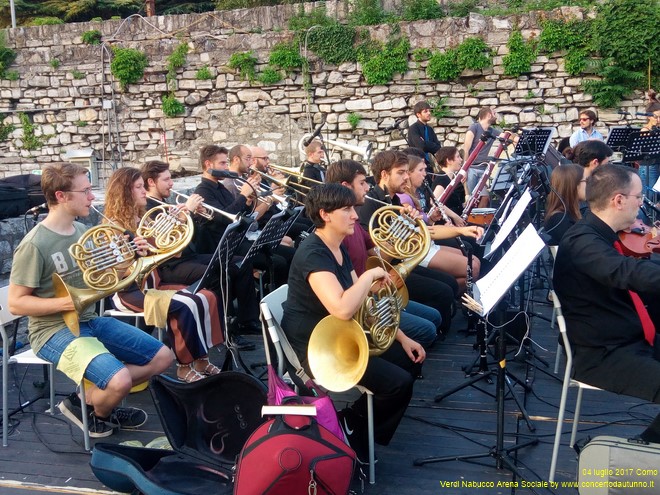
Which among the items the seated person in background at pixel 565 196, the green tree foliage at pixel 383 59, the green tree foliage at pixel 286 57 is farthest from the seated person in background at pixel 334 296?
the green tree foliage at pixel 286 57

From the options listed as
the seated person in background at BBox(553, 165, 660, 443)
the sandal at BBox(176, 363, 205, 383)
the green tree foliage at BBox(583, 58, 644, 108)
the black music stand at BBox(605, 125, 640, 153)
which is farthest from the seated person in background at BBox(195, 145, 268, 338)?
Result: the green tree foliage at BBox(583, 58, 644, 108)

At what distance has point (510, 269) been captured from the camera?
3051 millimetres

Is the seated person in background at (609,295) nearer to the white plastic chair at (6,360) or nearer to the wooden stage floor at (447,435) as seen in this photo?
the wooden stage floor at (447,435)

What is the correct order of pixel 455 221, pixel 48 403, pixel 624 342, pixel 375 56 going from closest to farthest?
pixel 624 342, pixel 48 403, pixel 455 221, pixel 375 56

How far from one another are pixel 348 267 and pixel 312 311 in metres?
0.37

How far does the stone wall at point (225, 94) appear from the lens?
11797mm

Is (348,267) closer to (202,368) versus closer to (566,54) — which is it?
(202,368)

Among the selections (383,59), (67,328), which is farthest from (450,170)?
(383,59)

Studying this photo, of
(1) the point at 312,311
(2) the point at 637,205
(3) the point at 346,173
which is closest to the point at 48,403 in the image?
(1) the point at 312,311

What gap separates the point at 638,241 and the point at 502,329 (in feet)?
2.80

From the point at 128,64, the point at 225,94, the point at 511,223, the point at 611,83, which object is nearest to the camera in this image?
the point at 511,223

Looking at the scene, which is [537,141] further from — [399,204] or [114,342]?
[114,342]

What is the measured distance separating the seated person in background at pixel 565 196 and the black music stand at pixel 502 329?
1.93m

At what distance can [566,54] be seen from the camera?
11.5 m
